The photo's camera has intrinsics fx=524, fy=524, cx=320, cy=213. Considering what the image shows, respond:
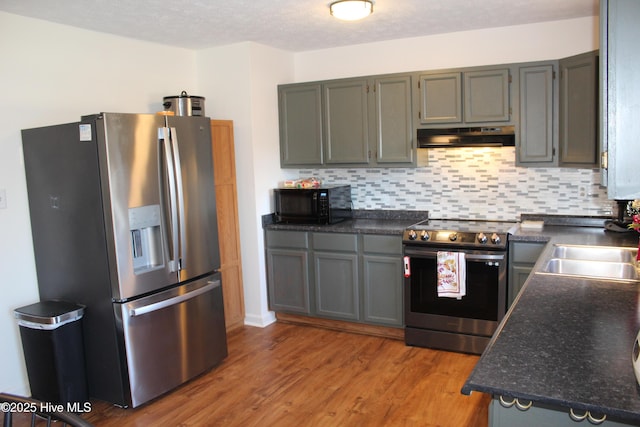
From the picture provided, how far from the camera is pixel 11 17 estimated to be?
3166 millimetres

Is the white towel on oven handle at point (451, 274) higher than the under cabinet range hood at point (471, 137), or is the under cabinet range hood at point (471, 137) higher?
the under cabinet range hood at point (471, 137)

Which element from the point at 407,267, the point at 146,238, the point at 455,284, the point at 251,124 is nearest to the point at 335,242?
the point at 407,267

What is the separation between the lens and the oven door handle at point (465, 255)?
357 cm

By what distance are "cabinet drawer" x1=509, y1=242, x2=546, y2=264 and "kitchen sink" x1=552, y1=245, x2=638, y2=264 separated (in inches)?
12.8

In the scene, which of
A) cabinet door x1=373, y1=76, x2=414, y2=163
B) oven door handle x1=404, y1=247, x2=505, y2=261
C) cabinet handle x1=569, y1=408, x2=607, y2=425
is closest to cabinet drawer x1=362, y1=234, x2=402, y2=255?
oven door handle x1=404, y1=247, x2=505, y2=261

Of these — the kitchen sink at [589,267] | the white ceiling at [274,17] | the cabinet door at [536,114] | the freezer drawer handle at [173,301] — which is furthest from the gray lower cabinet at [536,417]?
the cabinet door at [536,114]

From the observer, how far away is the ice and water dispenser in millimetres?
3010

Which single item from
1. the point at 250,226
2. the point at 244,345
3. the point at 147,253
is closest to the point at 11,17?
the point at 147,253

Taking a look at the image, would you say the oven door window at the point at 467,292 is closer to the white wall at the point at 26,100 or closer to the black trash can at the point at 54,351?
the black trash can at the point at 54,351

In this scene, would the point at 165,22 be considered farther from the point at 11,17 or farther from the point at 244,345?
the point at 244,345

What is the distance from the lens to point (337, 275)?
166 inches

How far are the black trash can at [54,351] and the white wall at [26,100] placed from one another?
21cm

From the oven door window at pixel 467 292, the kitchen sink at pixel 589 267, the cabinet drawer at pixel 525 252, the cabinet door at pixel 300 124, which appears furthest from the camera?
the cabinet door at pixel 300 124

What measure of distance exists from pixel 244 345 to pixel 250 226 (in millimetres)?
980
